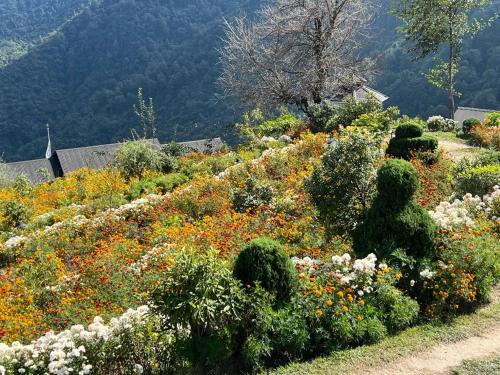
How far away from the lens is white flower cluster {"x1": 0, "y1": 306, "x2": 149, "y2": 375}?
5.11 meters

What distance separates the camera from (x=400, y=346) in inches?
231

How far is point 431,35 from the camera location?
24.5 m

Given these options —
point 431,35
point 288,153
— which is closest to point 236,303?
point 288,153

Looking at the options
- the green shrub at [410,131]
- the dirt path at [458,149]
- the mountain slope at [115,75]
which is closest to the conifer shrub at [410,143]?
the green shrub at [410,131]

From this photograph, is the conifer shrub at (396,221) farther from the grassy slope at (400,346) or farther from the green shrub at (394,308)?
the grassy slope at (400,346)

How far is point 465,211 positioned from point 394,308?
288 cm

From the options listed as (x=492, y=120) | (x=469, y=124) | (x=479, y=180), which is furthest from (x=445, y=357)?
(x=492, y=120)

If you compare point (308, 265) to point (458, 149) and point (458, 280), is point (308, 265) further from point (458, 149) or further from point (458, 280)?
point (458, 149)

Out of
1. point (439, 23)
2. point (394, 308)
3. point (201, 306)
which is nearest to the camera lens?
point (201, 306)

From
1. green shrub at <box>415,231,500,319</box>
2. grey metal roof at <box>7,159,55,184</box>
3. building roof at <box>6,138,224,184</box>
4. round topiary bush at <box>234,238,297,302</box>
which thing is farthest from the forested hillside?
green shrub at <box>415,231,500,319</box>

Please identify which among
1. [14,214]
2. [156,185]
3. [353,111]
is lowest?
[156,185]

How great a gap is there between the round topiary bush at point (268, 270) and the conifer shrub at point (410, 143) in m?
7.76

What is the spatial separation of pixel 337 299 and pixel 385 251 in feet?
4.34

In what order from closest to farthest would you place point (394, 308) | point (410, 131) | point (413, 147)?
point (394, 308) < point (413, 147) < point (410, 131)
